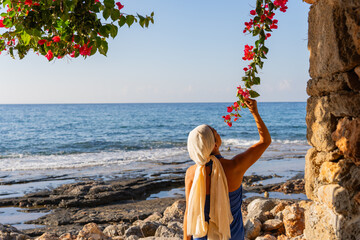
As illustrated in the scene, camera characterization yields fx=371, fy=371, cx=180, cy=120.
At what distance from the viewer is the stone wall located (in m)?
2.48

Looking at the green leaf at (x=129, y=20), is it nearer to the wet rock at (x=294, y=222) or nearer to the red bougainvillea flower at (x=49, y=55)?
the red bougainvillea flower at (x=49, y=55)

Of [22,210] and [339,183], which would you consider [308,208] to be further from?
[22,210]

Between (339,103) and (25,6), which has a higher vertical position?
(25,6)

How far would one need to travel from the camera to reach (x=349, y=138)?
8.14 ft

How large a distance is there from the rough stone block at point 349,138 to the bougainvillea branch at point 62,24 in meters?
1.64

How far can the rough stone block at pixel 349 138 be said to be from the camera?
7.95 ft

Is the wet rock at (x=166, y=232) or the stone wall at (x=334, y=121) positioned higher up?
the stone wall at (x=334, y=121)

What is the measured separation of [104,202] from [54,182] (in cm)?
375

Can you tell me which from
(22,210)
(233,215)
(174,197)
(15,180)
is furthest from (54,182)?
(233,215)

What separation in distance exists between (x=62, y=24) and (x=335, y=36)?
1.92 meters

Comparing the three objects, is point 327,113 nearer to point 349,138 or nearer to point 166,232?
point 349,138

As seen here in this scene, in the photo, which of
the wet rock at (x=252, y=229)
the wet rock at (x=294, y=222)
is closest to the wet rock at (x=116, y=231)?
the wet rock at (x=252, y=229)

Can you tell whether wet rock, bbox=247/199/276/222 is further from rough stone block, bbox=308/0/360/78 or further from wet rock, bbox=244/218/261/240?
rough stone block, bbox=308/0/360/78

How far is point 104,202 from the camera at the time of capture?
10.3 m
